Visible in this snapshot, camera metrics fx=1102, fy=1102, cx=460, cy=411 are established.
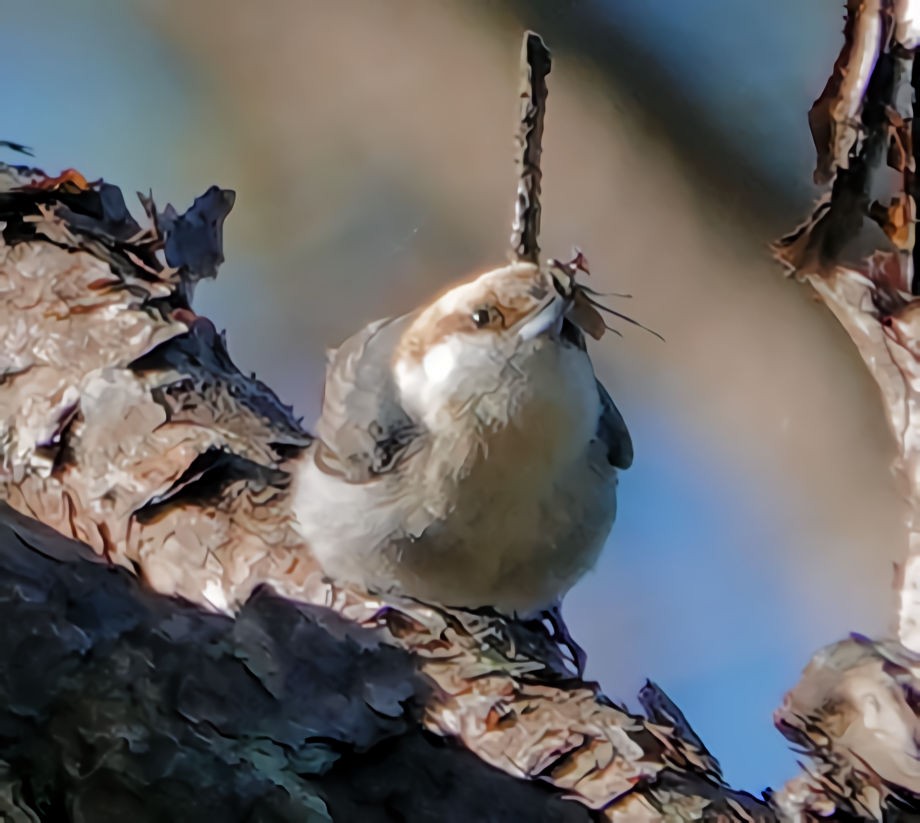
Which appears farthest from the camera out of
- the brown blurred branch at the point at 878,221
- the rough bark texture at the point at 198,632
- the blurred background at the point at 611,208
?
the blurred background at the point at 611,208

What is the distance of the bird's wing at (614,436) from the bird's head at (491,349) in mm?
29

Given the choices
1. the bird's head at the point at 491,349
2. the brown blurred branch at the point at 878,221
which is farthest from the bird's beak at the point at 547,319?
the brown blurred branch at the point at 878,221

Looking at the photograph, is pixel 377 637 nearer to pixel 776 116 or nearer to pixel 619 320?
pixel 619 320

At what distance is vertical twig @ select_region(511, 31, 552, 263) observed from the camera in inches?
27.9

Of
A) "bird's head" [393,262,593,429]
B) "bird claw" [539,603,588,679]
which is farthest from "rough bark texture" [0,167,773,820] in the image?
"bird's head" [393,262,593,429]

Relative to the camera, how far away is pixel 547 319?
67 cm

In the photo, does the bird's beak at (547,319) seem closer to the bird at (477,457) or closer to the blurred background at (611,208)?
the bird at (477,457)

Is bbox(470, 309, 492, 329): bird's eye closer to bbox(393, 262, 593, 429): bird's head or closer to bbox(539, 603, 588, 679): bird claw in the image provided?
bbox(393, 262, 593, 429): bird's head

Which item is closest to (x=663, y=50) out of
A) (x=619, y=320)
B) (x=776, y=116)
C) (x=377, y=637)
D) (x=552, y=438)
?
(x=776, y=116)

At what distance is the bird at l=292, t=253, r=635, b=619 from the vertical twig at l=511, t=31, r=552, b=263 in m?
0.06

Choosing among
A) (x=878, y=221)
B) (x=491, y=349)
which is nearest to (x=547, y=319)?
(x=491, y=349)

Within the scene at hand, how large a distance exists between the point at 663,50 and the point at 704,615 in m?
0.44

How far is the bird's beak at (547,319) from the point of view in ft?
2.19

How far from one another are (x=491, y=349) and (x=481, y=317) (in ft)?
0.08
